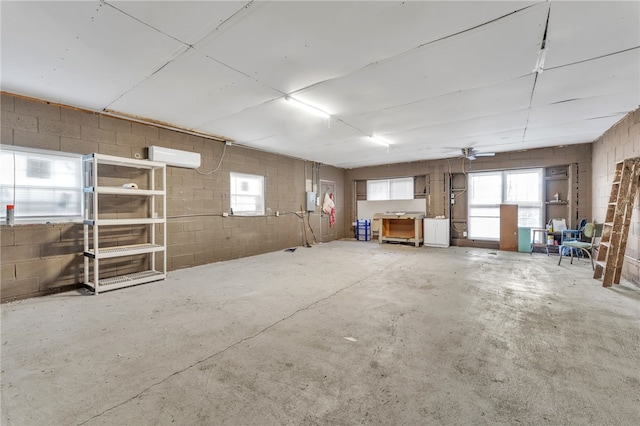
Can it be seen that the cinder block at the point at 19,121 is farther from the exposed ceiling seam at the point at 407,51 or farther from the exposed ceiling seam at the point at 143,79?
the exposed ceiling seam at the point at 407,51

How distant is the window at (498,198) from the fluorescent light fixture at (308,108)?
5.21 m

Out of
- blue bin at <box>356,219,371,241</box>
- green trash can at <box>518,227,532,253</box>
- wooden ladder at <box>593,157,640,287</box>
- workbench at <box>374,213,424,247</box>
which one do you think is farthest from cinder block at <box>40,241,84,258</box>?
green trash can at <box>518,227,532,253</box>

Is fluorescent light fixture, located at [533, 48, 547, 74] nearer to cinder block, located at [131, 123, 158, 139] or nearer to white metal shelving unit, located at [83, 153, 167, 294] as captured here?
white metal shelving unit, located at [83, 153, 167, 294]

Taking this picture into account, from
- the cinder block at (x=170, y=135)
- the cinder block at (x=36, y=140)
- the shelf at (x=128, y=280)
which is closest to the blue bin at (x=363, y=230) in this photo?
the cinder block at (x=170, y=135)

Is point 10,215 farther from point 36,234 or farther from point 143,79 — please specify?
point 143,79

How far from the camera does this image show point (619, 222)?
3.69m

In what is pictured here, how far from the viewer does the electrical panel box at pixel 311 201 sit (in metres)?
7.45

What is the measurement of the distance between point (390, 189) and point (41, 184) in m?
7.80

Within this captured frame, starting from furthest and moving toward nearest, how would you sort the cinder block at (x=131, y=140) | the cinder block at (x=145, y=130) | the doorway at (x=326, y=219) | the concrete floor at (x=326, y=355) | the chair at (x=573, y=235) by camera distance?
the doorway at (x=326, y=219) < the chair at (x=573, y=235) < the cinder block at (x=145, y=130) < the cinder block at (x=131, y=140) < the concrete floor at (x=326, y=355)

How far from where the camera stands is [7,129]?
3.07m

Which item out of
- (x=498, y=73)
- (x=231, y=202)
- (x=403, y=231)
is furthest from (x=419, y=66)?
(x=403, y=231)

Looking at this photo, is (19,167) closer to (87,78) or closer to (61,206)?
(61,206)

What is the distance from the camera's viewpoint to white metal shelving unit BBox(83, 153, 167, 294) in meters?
3.32

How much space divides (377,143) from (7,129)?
543 centimetres
